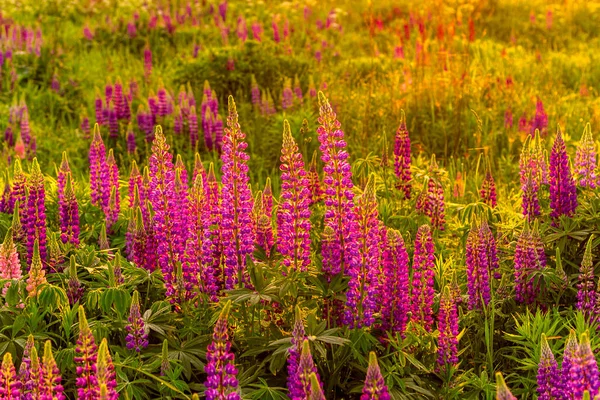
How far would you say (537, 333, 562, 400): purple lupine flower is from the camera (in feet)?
10.0

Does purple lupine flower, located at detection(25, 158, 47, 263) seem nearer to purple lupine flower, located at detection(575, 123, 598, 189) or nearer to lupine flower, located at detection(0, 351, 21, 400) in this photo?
lupine flower, located at detection(0, 351, 21, 400)

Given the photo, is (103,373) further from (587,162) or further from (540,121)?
(540,121)

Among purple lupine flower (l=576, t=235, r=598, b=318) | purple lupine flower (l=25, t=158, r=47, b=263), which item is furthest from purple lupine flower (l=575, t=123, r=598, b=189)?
purple lupine flower (l=25, t=158, r=47, b=263)

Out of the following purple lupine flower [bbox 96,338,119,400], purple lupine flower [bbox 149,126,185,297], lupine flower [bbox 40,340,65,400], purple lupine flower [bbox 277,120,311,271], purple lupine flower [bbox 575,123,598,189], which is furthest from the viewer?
purple lupine flower [bbox 575,123,598,189]

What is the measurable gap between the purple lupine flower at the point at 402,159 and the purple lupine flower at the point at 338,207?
6.11ft

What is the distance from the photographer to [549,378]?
10.3 feet

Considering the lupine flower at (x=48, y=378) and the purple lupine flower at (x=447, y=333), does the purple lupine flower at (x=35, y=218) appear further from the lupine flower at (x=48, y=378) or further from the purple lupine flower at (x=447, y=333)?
the purple lupine flower at (x=447, y=333)

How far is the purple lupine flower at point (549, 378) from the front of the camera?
3055 mm

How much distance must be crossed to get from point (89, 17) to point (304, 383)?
1189cm

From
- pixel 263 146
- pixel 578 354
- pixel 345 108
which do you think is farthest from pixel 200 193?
pixel 345 108

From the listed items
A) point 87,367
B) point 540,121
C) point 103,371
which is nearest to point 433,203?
point 87,367

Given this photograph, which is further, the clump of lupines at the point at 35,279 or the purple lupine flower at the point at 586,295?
the purple lupine flower at the point at 586,295

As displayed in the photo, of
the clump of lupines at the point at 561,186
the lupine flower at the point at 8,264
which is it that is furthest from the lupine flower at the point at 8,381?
the clump of lupines at the point at 561,186

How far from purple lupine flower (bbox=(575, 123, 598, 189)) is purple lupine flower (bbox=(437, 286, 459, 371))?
152cm
